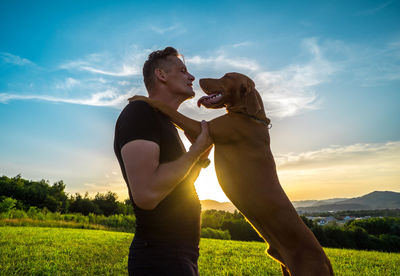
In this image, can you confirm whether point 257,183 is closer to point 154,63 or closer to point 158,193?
point 158,193

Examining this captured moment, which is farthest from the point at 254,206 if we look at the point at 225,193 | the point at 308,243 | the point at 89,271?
the point at 89,271

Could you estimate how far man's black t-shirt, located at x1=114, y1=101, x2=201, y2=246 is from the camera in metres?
1.88

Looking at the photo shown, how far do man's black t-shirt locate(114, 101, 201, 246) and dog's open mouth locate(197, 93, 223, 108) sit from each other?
51.3 inches

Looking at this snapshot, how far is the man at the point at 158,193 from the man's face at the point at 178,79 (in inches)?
24.6

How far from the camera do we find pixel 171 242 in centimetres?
188

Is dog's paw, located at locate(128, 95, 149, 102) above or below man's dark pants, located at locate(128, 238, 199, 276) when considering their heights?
above

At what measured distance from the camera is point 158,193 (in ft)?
5.69

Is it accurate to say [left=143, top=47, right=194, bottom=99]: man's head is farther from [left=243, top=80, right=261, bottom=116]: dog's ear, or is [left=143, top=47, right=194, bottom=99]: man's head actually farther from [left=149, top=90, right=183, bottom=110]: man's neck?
[left=243, top=80, right=261, bottom=116]: dog's ear

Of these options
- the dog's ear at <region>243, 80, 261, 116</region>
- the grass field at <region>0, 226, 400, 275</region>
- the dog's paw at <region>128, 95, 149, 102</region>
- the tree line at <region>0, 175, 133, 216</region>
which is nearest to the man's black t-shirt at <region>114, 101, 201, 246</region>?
the dog's paw at <region>128, 95, 149, 102</region>

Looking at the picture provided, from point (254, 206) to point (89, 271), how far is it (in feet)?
18.8

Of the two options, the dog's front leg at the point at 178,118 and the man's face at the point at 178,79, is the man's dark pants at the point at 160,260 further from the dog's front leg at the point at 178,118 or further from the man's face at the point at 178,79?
the man's face at the point at 178,79

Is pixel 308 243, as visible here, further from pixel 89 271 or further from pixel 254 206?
pixel 89 271

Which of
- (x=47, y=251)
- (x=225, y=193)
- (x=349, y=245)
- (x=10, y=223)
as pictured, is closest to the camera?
(x=225, y=193)

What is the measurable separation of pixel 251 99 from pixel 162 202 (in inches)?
69.3
